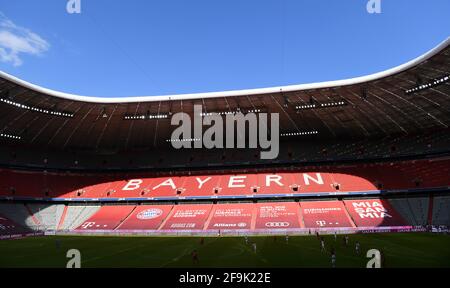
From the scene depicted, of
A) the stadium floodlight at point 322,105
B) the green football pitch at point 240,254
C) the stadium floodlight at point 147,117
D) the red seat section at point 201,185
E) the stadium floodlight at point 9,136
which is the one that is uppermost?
the stadium floodlight at point 322,105

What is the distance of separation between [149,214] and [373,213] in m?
30.3

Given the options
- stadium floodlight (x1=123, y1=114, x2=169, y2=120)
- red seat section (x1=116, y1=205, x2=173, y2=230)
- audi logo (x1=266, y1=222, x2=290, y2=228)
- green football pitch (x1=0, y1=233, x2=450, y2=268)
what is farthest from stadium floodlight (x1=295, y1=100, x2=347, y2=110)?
red seat section (x1=116, y1=205, x2=173, y2=230)

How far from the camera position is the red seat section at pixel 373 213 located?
4159 cm

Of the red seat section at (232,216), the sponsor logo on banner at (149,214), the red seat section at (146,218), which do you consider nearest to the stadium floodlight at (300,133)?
the red seat section at (232,216)

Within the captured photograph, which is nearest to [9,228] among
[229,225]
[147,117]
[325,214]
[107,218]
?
[107,218]

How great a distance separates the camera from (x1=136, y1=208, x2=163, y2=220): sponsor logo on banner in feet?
162

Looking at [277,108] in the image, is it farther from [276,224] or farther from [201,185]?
[201,185]

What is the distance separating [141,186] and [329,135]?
3167 centimetres

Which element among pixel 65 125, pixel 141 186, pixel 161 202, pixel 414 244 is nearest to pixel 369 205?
pixel 414 244

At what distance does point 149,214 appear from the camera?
5012 centimetres

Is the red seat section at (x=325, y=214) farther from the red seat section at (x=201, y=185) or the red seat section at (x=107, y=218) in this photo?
the red seat section at (x=107, y=218)

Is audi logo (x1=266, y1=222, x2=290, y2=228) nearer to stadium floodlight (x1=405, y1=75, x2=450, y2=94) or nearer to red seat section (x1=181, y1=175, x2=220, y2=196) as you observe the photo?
red seat section (x1=181, y1=175, x2=220, y2=196)

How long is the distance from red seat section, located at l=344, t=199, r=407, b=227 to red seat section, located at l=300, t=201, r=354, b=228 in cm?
106

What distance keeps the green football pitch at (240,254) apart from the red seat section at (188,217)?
32.6 feet
